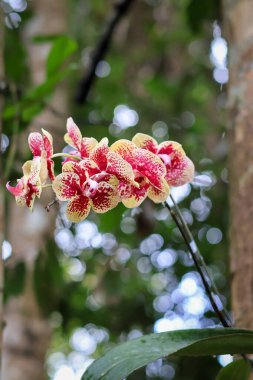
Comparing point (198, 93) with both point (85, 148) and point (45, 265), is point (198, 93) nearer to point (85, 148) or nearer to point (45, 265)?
point (45, 265)

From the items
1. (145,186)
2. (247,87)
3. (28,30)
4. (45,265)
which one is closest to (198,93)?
(28,30)

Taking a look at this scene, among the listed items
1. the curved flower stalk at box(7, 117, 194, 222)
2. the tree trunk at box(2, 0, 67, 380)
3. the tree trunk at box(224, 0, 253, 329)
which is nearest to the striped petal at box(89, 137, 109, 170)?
the curved flower stalk at box(7, 117, 194, 222)

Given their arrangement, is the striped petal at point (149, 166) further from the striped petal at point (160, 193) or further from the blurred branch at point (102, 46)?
the blurred branch at point (102, 46)

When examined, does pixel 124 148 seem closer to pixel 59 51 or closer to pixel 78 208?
pixel 78 208

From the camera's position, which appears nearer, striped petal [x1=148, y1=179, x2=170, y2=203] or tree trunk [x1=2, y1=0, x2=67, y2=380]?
striped petal [x1=148, y1=179, x2=170, y2=203]

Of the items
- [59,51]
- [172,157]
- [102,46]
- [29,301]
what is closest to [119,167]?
[172,157]

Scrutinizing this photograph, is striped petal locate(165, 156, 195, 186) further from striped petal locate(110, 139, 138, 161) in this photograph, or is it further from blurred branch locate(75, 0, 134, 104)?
blurred branch locate(75, 0, 134, 104)
